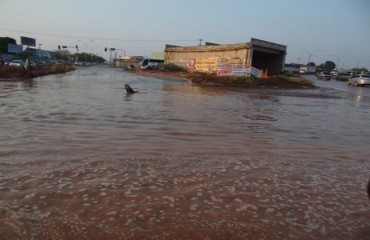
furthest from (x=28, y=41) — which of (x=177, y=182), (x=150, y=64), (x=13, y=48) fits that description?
(x=177, y=182)

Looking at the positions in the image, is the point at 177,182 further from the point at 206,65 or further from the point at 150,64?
the point at 150,64

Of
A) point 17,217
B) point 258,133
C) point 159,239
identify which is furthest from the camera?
point 258,133

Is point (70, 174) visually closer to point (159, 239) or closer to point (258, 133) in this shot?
point (159, 239)

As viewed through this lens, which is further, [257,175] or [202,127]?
[202,127]

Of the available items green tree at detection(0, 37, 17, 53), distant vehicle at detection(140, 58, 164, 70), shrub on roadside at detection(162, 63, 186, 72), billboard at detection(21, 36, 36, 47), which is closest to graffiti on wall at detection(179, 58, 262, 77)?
shrub on roadside at detection(162, 63, 186, 72)

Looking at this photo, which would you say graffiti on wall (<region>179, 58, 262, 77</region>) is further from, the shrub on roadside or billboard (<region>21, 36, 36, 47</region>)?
billboard (<region>21, 36, 36, 47</region>)

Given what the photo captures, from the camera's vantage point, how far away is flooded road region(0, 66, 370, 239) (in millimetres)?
3625

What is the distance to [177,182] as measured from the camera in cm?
492

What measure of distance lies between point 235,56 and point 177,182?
126ft

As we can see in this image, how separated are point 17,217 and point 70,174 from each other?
1426 mm

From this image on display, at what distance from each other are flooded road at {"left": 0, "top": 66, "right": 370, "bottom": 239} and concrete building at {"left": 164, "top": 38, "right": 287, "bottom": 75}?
96.2 ft

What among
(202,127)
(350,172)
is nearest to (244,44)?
(202,127)

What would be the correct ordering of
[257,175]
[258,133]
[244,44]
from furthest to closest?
[244,44] → [258,133] → [257,175]

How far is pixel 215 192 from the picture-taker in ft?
15.1
